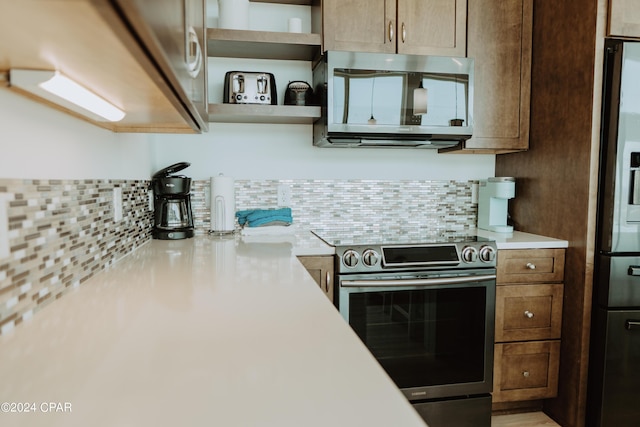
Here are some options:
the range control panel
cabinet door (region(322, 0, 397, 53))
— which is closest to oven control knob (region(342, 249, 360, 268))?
the range control panel

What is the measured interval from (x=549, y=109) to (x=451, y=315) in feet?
3.92

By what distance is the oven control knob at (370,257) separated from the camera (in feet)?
6.10

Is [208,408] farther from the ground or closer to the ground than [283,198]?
closer to the ground

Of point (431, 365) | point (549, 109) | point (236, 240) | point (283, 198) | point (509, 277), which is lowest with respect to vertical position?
point (431, 365)

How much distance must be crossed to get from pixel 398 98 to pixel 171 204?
4.00 feet

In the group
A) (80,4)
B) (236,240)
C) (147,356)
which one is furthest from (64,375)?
(236,240)

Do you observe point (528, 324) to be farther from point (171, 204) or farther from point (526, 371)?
point (171, 204)

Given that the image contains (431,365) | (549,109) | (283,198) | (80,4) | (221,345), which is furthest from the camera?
(283,198)

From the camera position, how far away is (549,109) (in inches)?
84.4

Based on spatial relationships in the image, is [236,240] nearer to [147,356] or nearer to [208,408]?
[147,356]

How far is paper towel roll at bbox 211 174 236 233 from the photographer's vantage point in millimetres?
2094

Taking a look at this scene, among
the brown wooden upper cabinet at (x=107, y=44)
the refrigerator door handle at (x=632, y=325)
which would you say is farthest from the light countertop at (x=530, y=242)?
the brown wooden upper cabinet at (x=107, y=44)

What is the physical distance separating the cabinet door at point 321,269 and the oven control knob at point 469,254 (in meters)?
0.64

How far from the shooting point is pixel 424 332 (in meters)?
1.93
